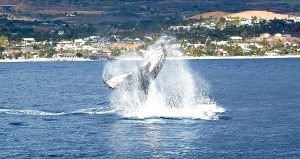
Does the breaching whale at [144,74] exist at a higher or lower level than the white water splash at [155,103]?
higher

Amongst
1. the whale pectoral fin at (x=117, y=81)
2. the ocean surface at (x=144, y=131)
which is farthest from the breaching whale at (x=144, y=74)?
the ocean surface at (x=144, y=131)

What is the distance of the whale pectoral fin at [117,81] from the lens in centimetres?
6969

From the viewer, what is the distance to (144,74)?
2756 inches

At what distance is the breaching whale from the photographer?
229 ft

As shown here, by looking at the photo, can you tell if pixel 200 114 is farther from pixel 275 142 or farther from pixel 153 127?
pixel 275 142

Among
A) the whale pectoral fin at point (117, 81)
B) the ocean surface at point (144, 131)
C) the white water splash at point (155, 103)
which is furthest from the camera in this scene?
the white water splash at point (155, 103)

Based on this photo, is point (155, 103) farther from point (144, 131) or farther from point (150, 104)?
point (144, 131)

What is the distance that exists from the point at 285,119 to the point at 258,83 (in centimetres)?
4885

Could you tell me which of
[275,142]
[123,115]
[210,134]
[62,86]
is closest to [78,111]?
[123,115]

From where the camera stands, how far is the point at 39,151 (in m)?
61.5

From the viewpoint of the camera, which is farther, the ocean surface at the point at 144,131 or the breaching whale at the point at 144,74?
the breaching whale at the point at 144,74

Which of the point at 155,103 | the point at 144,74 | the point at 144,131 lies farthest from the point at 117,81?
the point at 155,103

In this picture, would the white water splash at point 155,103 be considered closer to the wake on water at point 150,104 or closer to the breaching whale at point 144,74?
the wake on water at point 150,104

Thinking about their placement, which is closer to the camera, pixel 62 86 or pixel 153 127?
pixel 153 127
